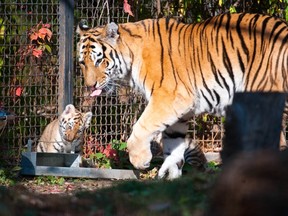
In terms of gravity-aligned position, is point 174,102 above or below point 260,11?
below

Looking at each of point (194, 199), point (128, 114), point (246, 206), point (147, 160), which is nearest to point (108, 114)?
point (128, 114)

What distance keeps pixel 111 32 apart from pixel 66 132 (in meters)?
1.61

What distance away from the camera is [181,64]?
9.77 meters

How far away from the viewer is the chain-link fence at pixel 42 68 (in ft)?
35.8

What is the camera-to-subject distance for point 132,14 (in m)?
11.6

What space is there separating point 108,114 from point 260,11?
2.42m

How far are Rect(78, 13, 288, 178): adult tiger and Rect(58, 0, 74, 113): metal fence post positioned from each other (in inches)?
35.6

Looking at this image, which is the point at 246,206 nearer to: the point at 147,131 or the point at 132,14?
the point at 147,131

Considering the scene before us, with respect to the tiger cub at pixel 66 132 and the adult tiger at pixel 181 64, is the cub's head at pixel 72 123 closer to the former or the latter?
the tiger cub at pixel 66 132

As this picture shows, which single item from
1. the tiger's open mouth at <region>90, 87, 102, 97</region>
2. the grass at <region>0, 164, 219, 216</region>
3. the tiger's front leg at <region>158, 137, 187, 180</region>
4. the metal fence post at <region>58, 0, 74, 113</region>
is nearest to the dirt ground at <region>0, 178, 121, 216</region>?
the grass at <region>0, 164, 219, 216</region>

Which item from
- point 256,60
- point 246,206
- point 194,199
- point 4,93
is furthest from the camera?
point 4,93

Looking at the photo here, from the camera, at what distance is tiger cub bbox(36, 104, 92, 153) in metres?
10.9

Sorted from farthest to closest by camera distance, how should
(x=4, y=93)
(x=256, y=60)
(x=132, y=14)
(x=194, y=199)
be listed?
(x=132, y=14)
(x=4, y=93)
(x=256, y=60)
(x=194, y=199)

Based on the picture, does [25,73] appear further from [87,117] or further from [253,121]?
[253,121]
